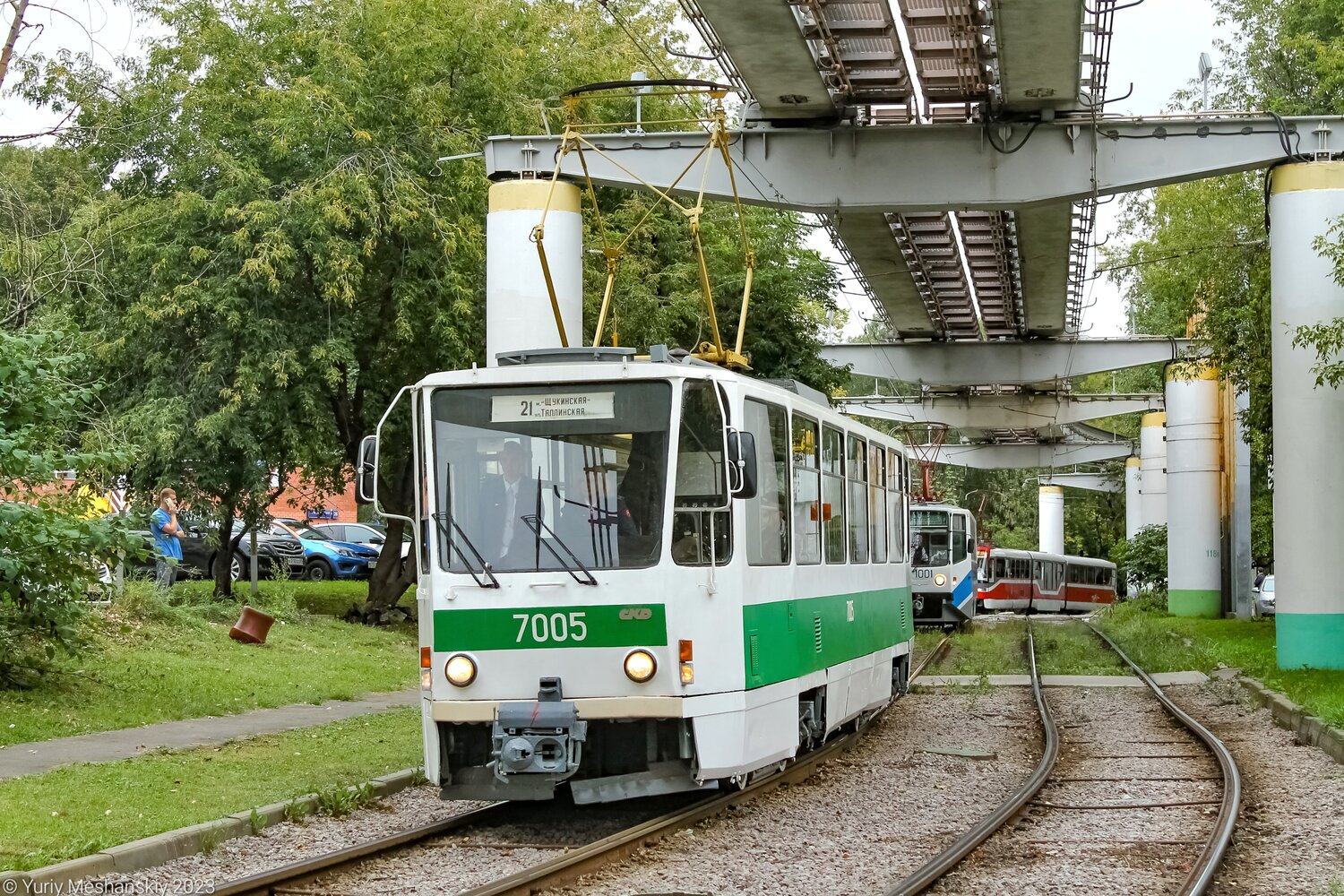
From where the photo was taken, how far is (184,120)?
2448 cm

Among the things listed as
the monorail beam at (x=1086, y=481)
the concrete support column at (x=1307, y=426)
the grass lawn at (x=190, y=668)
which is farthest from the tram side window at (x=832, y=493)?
the monorail beam at (x=1086, y=481)

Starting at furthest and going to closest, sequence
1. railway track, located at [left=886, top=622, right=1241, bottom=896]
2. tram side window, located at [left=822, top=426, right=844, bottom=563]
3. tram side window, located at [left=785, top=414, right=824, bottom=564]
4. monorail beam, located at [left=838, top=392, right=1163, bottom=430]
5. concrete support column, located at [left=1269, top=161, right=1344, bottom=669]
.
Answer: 1. monorail beam, located at [left=838, top=392, right=1163, bottom=430]
2. concrete support column, located at [left=1269, top=161, right=1344, bottom=669]
3. tram side window, located at [left=822, top=426, right=844, bottom=563]
4. tram side window, located at [left=785, top=414, right=824, bottom=564]
5. railway track, located at [left=886, top=622, right=1241, bottom=896]

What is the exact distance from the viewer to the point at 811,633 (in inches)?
491

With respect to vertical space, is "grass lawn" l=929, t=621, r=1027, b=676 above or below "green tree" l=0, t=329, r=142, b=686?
below

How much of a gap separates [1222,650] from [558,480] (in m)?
19.8

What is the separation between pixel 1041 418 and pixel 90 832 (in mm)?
42117

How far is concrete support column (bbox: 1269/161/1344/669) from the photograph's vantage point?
20.1m

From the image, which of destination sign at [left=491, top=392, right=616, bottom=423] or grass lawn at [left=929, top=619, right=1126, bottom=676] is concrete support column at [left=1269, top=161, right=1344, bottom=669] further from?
destination sign at [left=491, top=392, right=616, bottom=423]

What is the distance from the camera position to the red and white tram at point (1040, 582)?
182ft

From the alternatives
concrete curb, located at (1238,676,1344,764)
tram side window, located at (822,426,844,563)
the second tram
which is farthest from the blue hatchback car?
tram side window, located at (822,426,844,563)

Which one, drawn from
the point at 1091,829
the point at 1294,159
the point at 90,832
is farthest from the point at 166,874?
the point at 1294,159

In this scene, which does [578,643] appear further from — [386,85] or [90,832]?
[386,85]

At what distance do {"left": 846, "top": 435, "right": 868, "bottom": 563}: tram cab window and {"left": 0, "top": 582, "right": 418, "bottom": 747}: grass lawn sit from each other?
6292 millimetres

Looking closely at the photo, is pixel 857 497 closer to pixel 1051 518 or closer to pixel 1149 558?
pixel 1149 558
